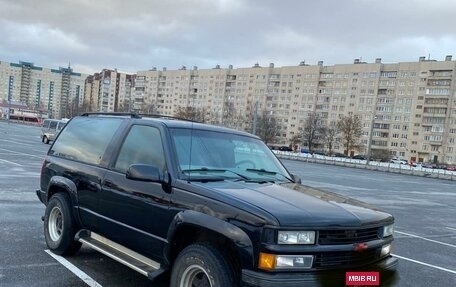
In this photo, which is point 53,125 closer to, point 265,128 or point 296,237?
point 296,237

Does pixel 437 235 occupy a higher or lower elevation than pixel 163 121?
lower

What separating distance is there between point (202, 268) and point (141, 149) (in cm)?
164

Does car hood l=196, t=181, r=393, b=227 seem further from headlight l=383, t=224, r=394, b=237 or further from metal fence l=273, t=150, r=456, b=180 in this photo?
metal fence l=273, t=150, r=456, b=180

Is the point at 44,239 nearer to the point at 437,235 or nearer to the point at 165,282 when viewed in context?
the point at 165,282

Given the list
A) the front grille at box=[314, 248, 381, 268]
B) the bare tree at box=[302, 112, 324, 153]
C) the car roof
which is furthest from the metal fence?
the front grille at box=[314, 248, 381, 268]

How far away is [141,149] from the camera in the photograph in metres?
4.93

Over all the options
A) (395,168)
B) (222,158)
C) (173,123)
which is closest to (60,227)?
(173,123)

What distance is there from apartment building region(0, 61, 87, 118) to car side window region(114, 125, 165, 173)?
183 meters

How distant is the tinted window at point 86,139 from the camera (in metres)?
5.57

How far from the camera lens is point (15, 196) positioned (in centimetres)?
1035

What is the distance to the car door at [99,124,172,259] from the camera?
171 inches

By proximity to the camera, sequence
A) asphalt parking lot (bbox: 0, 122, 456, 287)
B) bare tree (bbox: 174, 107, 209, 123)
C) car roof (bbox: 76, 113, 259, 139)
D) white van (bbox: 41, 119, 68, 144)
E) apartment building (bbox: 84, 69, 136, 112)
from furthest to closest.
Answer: apartment building (bbox: 84, 69, 136, 112), bare tree (bbox: 174, 107, 209, 123), white van (bbox: 41, 119, 68, 144), asphalt parking lot (bbox: 0, 122, 456, 287), car roof (bbox: 76, 113, 259, 139)

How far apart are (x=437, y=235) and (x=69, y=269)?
26.5 ft

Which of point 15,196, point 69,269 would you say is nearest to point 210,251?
point 69,269
